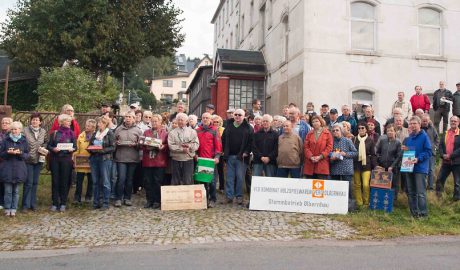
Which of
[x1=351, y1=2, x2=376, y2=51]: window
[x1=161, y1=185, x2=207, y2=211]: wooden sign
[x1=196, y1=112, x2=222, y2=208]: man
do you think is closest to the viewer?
[x1=161, y1=185, x2=207, y2=211]: wooden sign

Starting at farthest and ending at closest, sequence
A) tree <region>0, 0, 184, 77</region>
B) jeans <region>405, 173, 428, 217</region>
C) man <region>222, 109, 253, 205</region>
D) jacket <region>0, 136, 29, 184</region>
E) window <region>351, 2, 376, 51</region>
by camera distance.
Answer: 1. tree <region>0, 0, 184, 77</region>
2. window <region>351, 2, 376, 51</region>
3. man <region>222, 109, 253, 205</region>
4. jeans <region>405, 173, 428, 217</region>
5. jacket <region>0, 136, 29, 184</region>

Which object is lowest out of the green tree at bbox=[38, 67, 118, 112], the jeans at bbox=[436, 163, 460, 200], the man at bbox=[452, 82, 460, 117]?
the jeans at bbox=[436, 163, 460, 200]

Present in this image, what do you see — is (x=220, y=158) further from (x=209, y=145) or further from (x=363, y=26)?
(x=363, y=26)

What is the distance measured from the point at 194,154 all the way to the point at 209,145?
44 centimetres

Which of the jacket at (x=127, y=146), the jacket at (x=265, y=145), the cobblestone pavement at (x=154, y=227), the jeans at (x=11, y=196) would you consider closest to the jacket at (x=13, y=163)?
the jeans at (x=11, y=196)

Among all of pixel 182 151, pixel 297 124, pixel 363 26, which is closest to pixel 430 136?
pixel 297 124

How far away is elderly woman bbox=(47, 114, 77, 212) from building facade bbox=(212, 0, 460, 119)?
38.4 feet

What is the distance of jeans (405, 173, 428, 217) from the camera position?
903 cm

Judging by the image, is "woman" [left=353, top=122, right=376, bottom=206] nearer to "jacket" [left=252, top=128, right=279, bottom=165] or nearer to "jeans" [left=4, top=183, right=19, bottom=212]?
"jacket" [left=252, top=128, right=279, bottom=165]

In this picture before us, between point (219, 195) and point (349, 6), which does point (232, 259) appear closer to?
point (219, 195)

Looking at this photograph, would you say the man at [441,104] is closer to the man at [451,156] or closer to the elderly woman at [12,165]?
the man at [451,156]

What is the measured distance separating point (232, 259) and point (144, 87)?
79251 millimetres

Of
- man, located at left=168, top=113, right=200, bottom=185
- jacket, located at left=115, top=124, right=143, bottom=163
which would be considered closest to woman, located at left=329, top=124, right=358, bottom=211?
man, located at left=168, top=113, right=200, bottom=185

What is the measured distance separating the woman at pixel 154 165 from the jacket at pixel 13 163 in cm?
242
